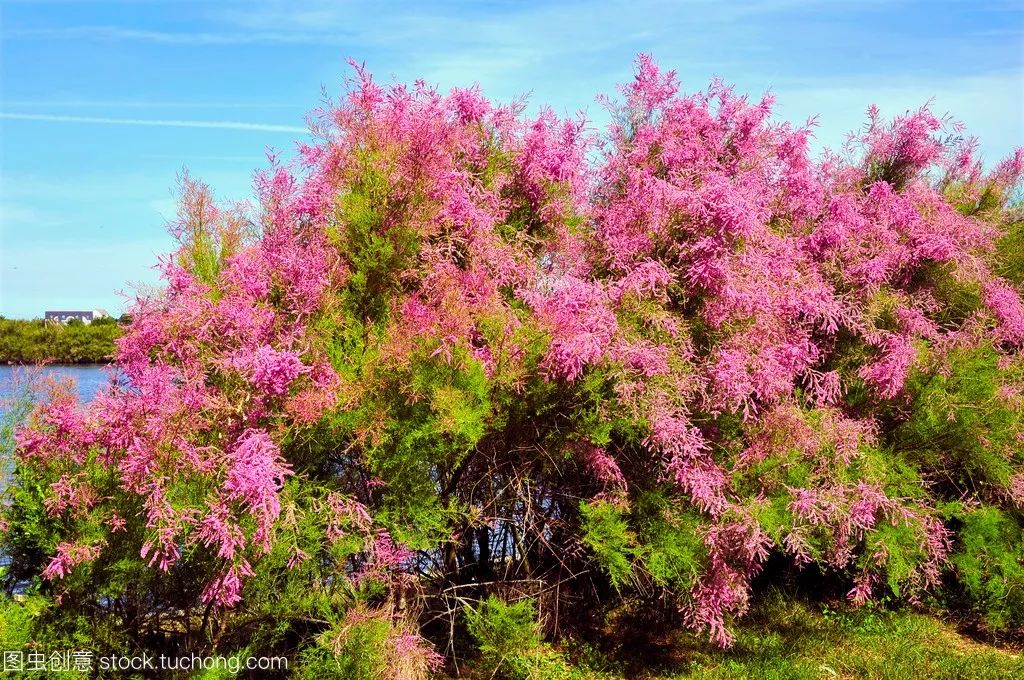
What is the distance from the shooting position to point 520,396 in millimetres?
6266

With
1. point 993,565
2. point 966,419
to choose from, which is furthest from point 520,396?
point 993,565

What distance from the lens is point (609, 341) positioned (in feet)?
19.7

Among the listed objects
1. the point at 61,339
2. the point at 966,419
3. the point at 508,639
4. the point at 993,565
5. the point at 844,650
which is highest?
the point at 61,339

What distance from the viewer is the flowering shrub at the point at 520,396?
5.46m

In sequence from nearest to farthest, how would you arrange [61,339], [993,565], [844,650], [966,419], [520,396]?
[520,396], [844,650], [966,419], [993,565], [61,339]

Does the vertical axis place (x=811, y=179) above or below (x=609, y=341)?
above

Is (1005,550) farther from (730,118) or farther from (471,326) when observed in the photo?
(471,326)

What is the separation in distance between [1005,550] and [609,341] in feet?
16.3

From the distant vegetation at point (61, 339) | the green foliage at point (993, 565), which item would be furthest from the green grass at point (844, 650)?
the distant vegetation at point (61, 339)

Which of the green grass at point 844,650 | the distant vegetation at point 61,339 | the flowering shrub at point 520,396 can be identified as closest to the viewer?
the flowering shrub at point 520,396

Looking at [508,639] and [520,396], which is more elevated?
[520,396]

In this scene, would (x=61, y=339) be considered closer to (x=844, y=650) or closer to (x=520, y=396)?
(x=520, y=396)

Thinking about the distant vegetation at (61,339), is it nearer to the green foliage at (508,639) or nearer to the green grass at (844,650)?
the green foliage at (508,639)

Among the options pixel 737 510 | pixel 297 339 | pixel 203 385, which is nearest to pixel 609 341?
pixel 737 510
